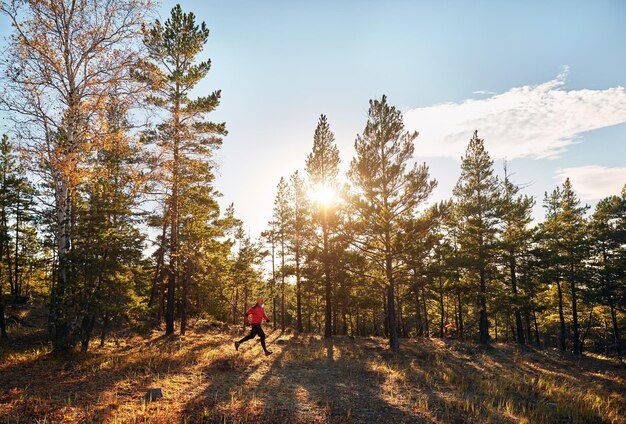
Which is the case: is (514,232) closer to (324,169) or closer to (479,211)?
(479,211)

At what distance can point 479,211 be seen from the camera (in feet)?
81.0

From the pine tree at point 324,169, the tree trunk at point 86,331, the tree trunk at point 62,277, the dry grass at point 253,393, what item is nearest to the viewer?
the dry grass at point 253,393

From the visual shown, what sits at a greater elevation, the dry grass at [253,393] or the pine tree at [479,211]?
the pine tree at [479,211]

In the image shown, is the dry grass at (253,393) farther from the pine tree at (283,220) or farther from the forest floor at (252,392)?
the pine tree at (283,220)

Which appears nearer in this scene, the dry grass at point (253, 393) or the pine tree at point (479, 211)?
the dry grass at point (253, 393)

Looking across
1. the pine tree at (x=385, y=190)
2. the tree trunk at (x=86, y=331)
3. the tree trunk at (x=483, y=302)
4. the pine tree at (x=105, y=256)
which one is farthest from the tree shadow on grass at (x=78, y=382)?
the tree trunk at (x=483, y=302)

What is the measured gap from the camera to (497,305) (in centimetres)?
2389

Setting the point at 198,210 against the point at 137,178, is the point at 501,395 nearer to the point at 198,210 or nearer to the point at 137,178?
the point at 137,178

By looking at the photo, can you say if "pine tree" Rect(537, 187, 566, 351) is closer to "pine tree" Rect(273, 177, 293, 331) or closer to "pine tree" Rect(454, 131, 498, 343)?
"pine tree" Rect(454, 131, 498, 343)

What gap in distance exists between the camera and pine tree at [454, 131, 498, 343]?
949 inches

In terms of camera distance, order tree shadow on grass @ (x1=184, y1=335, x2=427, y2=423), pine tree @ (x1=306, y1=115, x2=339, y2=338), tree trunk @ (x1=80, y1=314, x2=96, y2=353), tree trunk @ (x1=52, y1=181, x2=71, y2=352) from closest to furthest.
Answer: tree shadow on grass @ (x1=184, y1=335, x2=427, y2=423) < tree trunk @ (x1=52, y1=181, x2=71, y2=352) < tree trunk @ (x1=80, y1=314, x2=96, y2=353) < pine tree @ (x1=306, y1=115, x2=339, y2=338)

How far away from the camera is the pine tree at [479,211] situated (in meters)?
24.1

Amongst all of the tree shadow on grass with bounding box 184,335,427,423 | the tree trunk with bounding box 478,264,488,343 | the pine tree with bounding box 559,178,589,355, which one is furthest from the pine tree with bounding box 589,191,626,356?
the tree shadow on grass with bounding box 184,335,427,423

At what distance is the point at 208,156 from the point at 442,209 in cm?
1372
